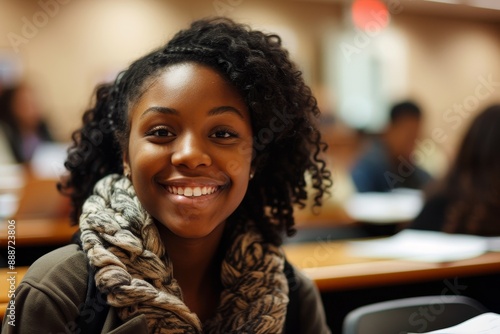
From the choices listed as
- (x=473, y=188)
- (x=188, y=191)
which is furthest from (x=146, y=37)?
(x=188, y=191)

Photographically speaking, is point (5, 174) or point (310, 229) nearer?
point (310, 229)

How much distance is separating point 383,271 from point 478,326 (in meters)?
0.46

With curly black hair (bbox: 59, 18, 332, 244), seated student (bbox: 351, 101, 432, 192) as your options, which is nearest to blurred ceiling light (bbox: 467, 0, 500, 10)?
seated student (bbox: 351, 101, 432, 192)

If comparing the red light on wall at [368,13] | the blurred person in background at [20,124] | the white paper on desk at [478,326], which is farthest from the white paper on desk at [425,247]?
the red light on wall at [368,13]

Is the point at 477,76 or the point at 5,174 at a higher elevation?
the point at 477,76

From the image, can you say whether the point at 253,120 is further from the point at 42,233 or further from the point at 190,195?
the point at 42,233

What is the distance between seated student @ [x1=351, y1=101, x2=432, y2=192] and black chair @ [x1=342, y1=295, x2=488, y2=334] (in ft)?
7.35

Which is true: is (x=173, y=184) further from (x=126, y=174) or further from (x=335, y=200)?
(x=335, y=200)

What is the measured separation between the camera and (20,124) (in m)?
5.13

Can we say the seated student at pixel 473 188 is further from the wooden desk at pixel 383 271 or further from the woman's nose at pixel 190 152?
the woman's nose at pixel 190 152

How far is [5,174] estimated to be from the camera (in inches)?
189

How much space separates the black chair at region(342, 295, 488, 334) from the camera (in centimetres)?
126

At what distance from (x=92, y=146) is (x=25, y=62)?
4936 millimetres

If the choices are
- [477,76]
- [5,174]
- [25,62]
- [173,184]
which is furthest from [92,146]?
[477,76]
